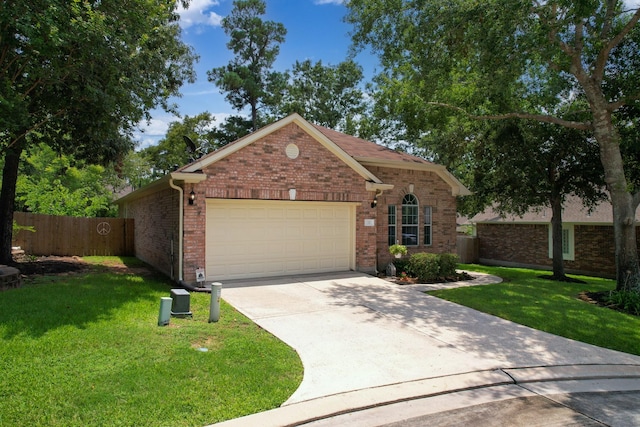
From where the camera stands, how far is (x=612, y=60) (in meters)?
12.6

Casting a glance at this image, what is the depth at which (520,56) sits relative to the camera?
34.5 feet

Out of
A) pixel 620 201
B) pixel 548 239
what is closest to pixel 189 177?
pixel 620 201

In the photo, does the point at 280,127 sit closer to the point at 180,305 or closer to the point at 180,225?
the point at 180,225

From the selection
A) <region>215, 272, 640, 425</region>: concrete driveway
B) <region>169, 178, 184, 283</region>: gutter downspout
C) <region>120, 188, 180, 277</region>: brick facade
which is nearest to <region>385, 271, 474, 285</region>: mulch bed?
<region>215, 272, 640, 425</region>: concrete driveway

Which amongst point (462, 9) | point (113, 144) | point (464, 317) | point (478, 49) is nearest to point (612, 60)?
point (478, 49)

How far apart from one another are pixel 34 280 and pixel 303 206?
7.59m

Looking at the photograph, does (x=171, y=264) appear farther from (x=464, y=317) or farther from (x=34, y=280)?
(x=464, y=317)

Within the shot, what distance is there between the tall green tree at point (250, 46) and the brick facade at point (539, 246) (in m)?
20.3

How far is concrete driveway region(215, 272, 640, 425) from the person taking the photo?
494 centimetres

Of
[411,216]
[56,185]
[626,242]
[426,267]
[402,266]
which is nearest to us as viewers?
[626,242]

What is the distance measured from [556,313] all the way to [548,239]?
45.3 feet

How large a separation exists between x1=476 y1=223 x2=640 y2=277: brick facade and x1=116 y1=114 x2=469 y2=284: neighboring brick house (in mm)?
9537

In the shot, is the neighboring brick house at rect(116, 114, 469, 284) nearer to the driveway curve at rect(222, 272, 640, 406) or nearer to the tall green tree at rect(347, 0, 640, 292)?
the driveway curve at rect(222, 272, 640, 406)

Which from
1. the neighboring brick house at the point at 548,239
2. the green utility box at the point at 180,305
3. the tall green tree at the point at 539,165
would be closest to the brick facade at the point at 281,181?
the green utility box at the point at 180,305
